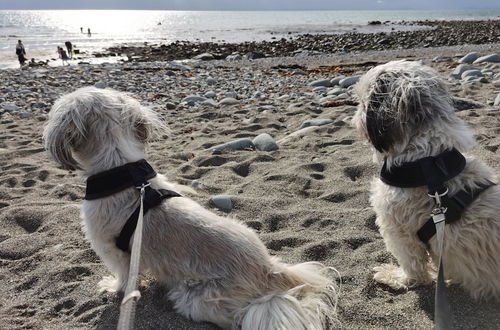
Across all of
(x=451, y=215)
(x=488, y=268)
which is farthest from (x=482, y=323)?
(x=451, y=215)

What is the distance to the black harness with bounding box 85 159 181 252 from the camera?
9.87ft

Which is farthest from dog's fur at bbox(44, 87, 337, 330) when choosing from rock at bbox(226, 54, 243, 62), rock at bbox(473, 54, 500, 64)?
rock at bbox(226, 54, 243, 62)

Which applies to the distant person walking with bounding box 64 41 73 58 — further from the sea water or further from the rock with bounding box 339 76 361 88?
the rock with bounding box 339 76 361 88

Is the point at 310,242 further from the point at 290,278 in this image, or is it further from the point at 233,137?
the point at 233,137

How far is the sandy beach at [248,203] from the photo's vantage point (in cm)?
301

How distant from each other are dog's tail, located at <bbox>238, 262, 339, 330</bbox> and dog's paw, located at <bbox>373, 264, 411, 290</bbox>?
1.25 feet

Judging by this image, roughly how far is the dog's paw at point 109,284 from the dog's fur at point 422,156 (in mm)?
2040

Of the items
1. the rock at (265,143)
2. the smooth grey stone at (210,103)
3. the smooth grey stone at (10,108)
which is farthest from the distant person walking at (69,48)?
the rock at (265,143)

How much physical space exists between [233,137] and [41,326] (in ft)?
15.0

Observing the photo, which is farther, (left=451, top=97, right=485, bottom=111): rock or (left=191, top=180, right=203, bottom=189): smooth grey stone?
(left=451, top=97, right=485, bottom=111): rock

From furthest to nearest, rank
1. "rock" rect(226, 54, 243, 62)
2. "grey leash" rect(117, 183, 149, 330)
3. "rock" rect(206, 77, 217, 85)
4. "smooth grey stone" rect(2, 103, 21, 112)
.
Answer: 1. "rock" rect(226, 54, 243, 62)
2. "rock" rect(206, 77, 217, 85)
3. "smooth grey stone" rect(2, 103, 21, 112)
4. "grey leash" rect(117, 183, 149, 330)

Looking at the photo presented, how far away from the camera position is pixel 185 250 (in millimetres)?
2881

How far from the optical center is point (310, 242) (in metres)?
3.83

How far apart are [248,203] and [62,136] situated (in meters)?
2.12
